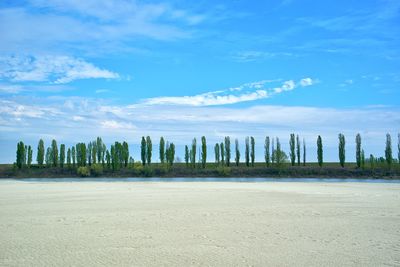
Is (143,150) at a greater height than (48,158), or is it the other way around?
(143,150)

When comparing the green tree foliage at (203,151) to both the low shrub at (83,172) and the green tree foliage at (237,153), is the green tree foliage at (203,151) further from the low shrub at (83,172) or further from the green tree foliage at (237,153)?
the low shrub at (83,172)

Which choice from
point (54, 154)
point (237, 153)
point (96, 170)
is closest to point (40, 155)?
point (54, 154)

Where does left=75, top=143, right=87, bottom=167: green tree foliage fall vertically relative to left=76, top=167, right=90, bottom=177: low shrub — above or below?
above

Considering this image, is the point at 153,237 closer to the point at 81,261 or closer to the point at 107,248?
the point at 107,248

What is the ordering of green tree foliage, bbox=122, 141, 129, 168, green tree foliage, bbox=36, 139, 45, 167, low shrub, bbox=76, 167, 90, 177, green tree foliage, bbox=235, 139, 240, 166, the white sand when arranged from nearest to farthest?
the white sand, low shrub, bbox=76, 167, 90, 177, green tree foliage, bbox=122, 141, 129, 168, green tree foliage, bbox=36, 139, 45, 167, green tree foliage, bbox=235, 139, 240, 166

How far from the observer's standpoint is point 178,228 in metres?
11.5

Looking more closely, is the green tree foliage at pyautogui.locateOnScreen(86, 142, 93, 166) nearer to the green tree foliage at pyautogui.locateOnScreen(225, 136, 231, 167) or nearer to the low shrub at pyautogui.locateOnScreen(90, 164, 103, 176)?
the low shrub at pyautogui.locateOnScreen(90, 164, 103, 176)

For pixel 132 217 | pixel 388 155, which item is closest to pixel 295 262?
pixel 132 217

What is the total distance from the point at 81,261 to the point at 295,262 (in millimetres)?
4407

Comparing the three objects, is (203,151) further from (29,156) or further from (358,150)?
(29,156)

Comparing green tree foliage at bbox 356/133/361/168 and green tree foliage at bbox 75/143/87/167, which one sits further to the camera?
green tree foliage at bbox 75/143/87/167

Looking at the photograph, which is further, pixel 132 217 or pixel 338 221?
pixel 132 217

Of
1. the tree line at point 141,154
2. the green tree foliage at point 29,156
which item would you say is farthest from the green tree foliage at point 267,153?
the green tree foliage at point 29,156

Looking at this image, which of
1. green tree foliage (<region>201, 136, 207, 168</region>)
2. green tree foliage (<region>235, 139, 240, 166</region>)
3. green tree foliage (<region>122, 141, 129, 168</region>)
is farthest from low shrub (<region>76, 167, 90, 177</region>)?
green tree foliage (<region>235, 139, 240, 166</region>)
